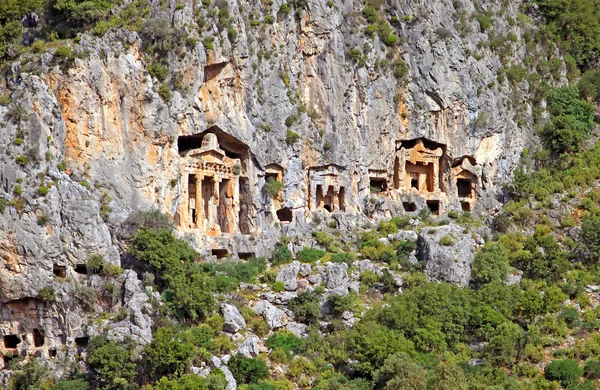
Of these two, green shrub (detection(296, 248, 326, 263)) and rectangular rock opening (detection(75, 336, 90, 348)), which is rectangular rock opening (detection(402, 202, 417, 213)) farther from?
rectangular rock opening (detection(75, 336, 90, 348))

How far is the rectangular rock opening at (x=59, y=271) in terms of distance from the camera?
7575cm

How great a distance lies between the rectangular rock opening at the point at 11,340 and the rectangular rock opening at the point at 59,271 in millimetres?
4387

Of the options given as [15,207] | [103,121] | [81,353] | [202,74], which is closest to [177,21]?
[202,74]

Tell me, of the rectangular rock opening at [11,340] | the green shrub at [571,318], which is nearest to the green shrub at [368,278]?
the green shrub at [571,318]

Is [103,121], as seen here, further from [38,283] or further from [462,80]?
[462,80]

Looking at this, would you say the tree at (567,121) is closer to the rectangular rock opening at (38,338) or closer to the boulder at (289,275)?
the boulder at (289,275)

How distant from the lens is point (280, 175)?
3590 inches

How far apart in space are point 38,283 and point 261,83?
79.4ft

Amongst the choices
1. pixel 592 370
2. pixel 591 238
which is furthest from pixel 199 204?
pixel 591 238

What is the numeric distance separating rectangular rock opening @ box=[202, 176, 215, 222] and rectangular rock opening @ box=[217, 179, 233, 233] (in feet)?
2.54

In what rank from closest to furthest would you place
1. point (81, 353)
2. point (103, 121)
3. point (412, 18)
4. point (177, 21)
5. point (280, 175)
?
1. point (81, 353)
2. point (103, 121)
3. point (177, 21)
4. point (280, 175)
5. point (412, 18)

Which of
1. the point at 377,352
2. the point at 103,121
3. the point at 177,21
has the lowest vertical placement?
the point at 377,352

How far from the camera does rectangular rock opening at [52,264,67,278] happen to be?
75750 mm

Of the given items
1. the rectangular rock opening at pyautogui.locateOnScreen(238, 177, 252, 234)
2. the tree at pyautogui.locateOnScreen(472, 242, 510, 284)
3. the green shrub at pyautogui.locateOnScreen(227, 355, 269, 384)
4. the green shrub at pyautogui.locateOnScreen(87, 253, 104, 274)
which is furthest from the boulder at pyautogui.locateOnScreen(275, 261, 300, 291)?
the green shrub at pyautogui.locateOnScreen(87, 253, 104, 274)
